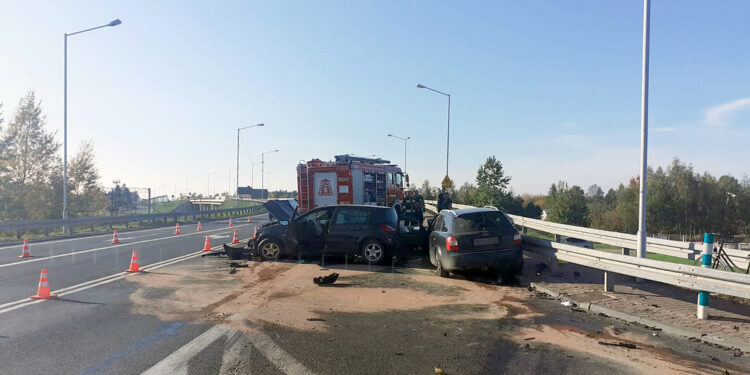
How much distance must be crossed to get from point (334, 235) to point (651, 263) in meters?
7.21

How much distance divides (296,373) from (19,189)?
3746cm

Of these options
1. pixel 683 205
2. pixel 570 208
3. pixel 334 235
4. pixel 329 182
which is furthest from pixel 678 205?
pixel 334 235

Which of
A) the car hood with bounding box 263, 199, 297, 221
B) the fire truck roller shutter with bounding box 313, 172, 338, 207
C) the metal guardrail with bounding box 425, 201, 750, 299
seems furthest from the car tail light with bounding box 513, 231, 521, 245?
the fire truck roller shutter with bounding box 313, 172, 338, 207

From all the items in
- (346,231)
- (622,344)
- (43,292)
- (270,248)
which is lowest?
(43,292)

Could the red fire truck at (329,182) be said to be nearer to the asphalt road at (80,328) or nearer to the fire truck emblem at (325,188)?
the fire truck emblem at (325,188)

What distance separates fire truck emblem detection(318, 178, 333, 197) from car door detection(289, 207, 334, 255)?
22.6 feet

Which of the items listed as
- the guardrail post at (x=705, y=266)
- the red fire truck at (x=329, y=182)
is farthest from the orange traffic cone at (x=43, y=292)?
the red fire truck at (x=329, y=182)

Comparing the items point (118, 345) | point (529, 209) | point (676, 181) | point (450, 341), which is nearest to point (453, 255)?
point (450, 341)

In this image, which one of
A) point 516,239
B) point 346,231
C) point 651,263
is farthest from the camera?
point 346,231

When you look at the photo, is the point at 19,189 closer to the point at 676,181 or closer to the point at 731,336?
the point at 731,336

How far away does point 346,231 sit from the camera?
11984 millimetres

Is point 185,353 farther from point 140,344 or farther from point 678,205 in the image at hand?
point 678,205

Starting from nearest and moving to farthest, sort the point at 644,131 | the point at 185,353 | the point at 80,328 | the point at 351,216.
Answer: the point at 185,353 → the point at 80,328 → the point at 644,131 → the point at 351,216

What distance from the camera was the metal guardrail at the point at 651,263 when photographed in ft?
19.3
